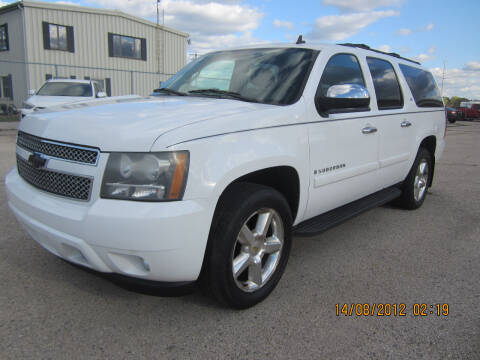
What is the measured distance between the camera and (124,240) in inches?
78.7

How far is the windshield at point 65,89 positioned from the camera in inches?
452

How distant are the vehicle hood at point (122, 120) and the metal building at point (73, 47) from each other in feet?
59.1

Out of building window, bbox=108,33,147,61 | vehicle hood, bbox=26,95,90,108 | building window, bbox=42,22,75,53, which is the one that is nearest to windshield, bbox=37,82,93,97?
vehicle hood, bbox=26,95,90,108

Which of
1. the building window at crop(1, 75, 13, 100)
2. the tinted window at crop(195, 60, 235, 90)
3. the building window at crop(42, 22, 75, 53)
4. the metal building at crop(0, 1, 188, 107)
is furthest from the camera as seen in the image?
the building window at crop(1, 75, 13, 100)

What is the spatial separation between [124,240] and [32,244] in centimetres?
195

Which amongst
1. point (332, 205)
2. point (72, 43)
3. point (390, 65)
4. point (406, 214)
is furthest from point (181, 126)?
point (72, 43)

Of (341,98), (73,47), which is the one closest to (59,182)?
(341,98)

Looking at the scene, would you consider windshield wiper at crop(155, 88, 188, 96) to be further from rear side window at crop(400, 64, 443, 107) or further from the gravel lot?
rear side window at crop(400, 64, 443, 107)

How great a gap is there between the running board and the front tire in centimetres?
27

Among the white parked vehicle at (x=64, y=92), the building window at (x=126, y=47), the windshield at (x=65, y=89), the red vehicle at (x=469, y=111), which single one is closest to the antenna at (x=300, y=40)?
the white parked vehicle at (x=64, y=92)

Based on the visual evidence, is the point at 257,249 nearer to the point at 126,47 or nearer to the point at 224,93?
the point at 224,93

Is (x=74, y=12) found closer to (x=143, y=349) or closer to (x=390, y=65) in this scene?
(x=390, y=65)

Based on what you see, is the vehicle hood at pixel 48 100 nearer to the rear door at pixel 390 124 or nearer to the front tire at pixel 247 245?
the rear door at pixel 390 124

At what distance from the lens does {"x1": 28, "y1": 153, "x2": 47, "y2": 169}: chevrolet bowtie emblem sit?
2322mm
